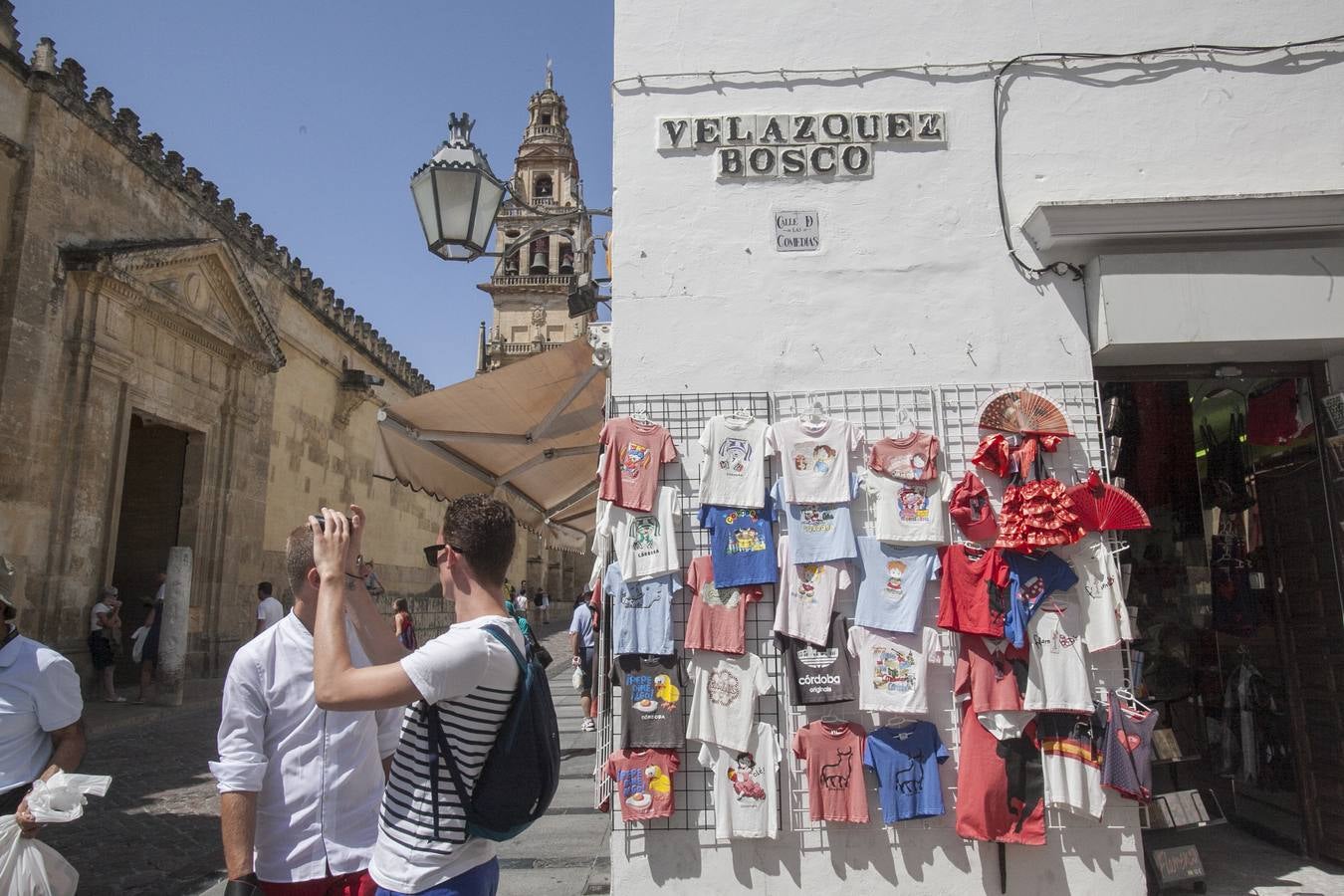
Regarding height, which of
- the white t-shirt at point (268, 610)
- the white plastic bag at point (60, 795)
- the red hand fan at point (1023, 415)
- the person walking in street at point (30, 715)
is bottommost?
the white plastic bag at point (60, 795)

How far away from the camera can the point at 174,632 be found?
1181cm

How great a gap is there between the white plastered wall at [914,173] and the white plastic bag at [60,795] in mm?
2850

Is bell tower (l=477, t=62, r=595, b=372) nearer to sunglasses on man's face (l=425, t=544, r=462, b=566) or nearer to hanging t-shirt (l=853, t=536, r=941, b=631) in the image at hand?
hanging t-shirt (l=853, t=536, r=941, b=631)

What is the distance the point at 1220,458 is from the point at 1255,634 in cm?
122

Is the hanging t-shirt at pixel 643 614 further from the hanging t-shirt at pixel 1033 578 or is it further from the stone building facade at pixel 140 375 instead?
the stone building facade at pixel 140 375

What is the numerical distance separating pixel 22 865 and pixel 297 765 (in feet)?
3.48

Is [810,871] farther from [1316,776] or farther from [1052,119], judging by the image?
[1052,119]

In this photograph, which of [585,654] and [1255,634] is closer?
[1255,634]

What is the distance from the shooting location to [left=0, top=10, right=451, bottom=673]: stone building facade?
11.2 metres

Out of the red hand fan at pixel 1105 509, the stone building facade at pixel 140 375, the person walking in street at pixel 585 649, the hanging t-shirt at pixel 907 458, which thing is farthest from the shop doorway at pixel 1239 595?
the stone building facade at pixel 140 375

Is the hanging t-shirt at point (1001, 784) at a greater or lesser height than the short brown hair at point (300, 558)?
lesser

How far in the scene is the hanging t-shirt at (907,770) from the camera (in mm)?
4164

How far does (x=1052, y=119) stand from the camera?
4.93m

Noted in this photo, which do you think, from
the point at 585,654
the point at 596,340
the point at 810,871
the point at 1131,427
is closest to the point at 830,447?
the point at 596,340
